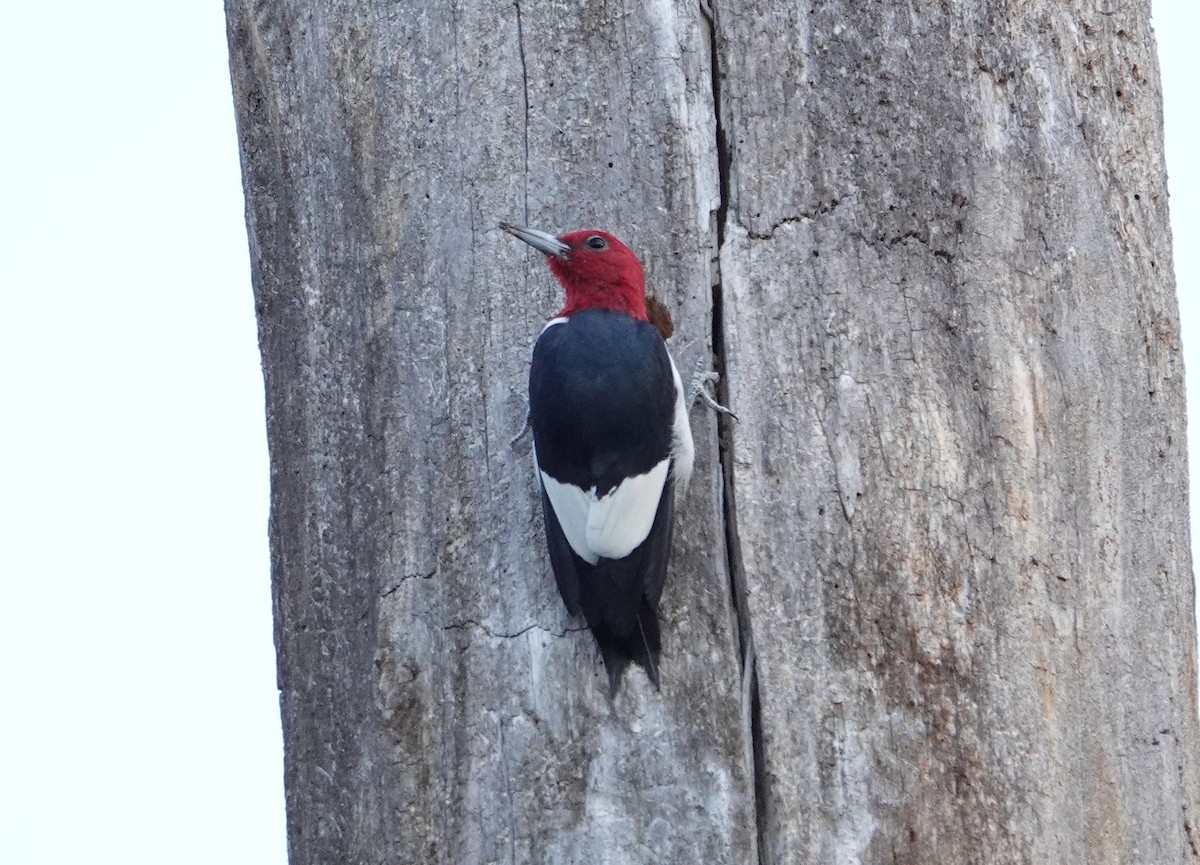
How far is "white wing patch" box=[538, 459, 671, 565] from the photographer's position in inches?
103

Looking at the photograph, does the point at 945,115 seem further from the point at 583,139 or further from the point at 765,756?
the point at 765,756

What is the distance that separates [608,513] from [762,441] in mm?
318

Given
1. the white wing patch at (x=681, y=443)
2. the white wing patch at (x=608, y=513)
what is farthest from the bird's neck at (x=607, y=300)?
the white wing patch at (x=608, y=513)

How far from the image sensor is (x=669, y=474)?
2.72 m

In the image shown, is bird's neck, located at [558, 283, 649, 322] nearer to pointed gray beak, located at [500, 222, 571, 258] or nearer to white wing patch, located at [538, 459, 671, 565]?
pointed gray beak, located at [500, 222, 571, 258]

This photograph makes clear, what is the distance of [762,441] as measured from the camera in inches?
109

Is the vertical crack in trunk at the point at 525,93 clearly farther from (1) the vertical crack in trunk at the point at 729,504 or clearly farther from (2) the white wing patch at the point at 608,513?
(2) the white wing patch at the point at 608,513

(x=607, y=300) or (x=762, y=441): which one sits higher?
(x=607, y=300)

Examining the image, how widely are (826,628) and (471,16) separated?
133 cm

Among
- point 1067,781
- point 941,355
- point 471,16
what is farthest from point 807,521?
point 471,16

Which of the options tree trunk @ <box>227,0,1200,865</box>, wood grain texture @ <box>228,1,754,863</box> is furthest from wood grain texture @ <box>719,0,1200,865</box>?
wood grain texture @ <box>228,1,754,863</box>

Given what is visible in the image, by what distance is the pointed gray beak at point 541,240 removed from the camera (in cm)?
284

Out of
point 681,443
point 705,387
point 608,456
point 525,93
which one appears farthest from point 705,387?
point 525,93

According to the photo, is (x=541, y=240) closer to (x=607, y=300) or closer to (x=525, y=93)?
(x=607, y=300)
